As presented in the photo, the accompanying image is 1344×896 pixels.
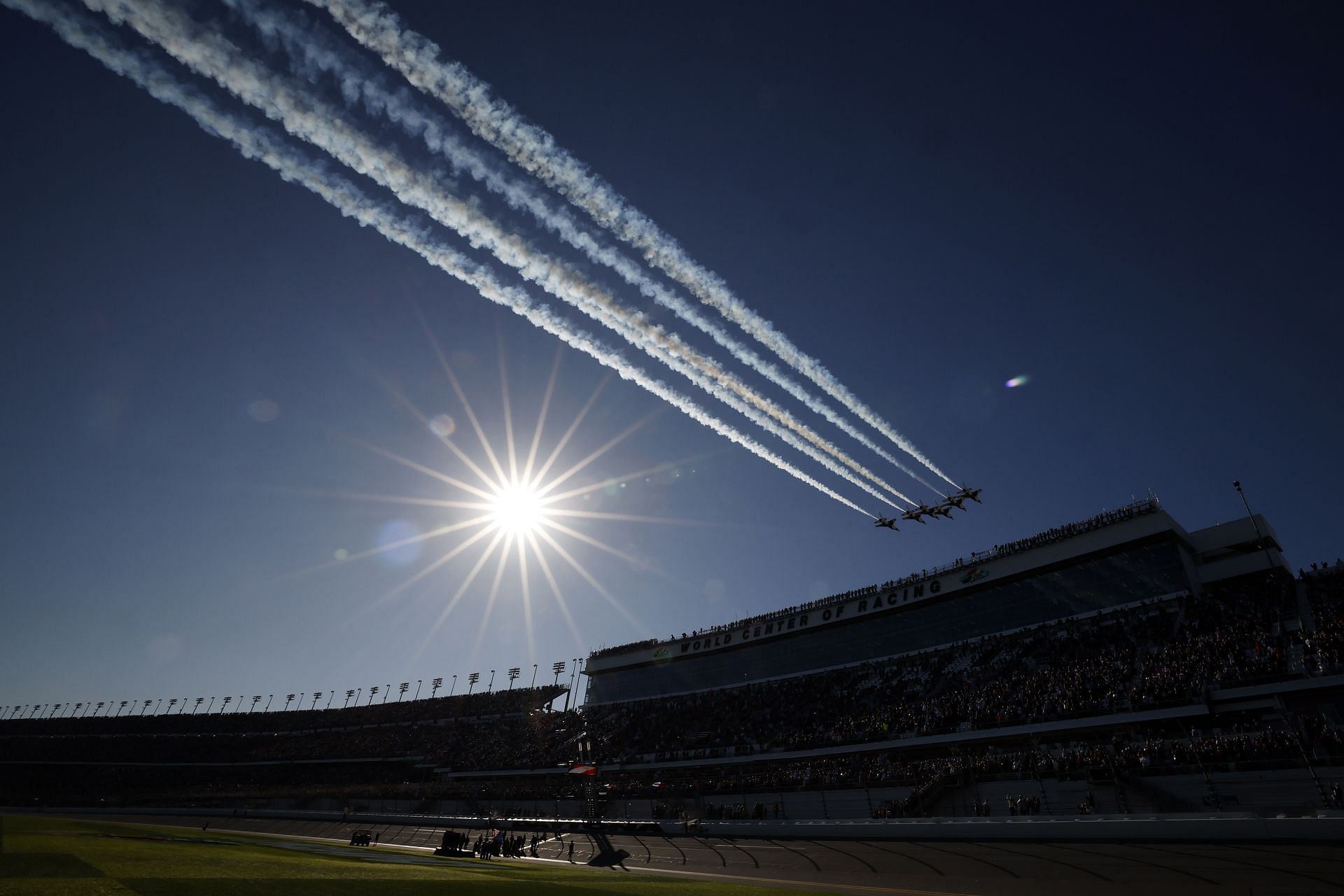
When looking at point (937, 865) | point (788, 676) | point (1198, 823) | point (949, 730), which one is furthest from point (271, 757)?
point (1198, 823)

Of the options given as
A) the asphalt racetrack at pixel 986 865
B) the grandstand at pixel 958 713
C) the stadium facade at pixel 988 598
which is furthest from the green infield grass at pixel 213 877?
the stadium facade at pixel 988 598

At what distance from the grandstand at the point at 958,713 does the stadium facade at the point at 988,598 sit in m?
0.15

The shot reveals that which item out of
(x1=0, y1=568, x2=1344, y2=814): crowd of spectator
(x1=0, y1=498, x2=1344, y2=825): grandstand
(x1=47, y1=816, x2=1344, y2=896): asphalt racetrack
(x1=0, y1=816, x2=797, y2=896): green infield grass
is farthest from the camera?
(x1=0, y1=568, x2=1344, y2=814): crowd of spectator

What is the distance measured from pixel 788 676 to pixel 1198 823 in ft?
122

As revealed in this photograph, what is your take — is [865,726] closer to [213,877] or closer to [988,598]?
[988,598]

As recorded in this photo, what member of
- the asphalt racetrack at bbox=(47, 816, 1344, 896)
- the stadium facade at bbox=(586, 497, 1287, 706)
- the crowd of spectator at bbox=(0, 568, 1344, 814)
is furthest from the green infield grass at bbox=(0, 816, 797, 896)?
the stadium facade at bbox=(586, 497, 1287, 706)

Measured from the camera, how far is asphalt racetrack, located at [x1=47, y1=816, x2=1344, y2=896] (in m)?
16.1

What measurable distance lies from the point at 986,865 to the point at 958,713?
1954cm

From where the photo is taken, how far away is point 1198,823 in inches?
→ 854

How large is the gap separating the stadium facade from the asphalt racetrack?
77.3ft

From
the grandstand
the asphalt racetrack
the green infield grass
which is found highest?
the grandstand

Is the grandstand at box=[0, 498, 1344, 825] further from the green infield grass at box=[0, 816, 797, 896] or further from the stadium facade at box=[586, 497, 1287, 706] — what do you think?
the green infield grass at box=[0, 816, 797, 896]

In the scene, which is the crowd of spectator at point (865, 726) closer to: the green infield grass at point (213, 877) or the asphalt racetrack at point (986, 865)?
the asphalt racetrack at point (986, 865)

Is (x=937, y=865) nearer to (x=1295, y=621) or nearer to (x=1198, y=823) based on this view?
(x=1198, y=823)
